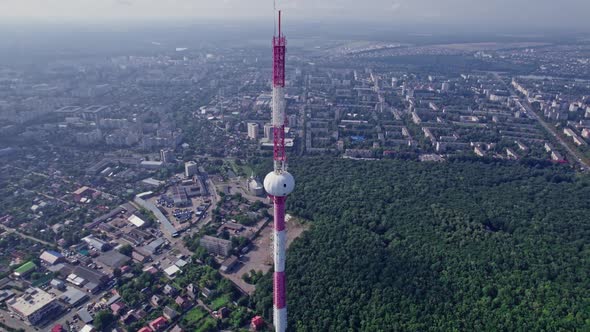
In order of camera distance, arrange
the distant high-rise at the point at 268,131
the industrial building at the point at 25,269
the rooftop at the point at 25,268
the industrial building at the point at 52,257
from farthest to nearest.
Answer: the distant high-rise at the point at 268,131
the industrial building at the point at 52,257
the rooftop at the point at 25,268
the industrial building at the point at 25,269

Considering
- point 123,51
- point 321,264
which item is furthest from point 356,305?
point 123,51

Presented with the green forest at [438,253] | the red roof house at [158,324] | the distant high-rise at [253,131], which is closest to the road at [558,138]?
the green forest at [438,253]

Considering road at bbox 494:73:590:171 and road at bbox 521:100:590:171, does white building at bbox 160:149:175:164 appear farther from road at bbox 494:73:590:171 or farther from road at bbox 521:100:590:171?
road at bbox 521:100:590:171

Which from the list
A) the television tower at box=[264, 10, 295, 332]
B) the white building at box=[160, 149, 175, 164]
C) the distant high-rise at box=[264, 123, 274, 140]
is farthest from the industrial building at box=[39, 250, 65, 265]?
the distant high-rise at box=[264, 123, 274, 140]

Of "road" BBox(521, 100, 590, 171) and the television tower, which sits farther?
"road" BBox(521, 100, 590, 171)

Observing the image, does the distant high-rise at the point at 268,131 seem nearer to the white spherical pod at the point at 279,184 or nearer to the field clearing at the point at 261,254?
the field clearing at the point at 261,254

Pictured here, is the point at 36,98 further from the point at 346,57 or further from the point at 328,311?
the point at 346,57
